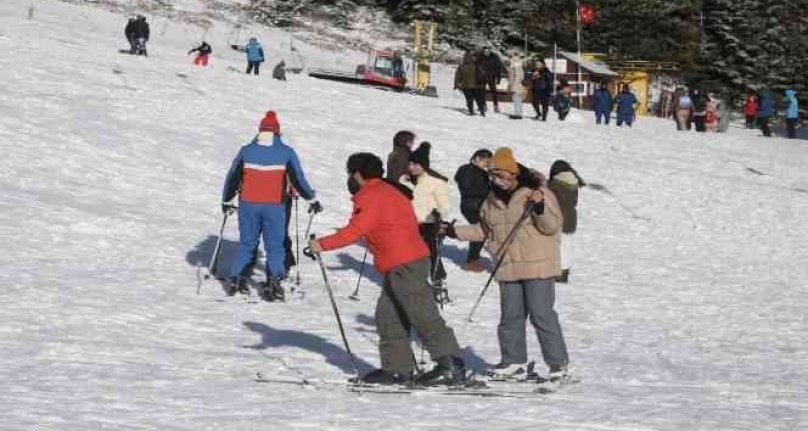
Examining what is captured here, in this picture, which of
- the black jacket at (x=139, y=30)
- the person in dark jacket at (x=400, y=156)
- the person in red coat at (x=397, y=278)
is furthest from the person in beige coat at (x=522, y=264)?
the black jacket at (x=139, y=30)

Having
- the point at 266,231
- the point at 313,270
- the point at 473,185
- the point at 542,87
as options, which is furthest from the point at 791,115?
the point at 266,231

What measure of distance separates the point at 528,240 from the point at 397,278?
940mm

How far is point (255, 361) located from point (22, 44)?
20979 millimetres

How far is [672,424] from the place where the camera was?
23.1 feet

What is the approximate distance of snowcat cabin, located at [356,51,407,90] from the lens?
1561 inches

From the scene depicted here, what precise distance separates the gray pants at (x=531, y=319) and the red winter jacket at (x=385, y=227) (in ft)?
2.56

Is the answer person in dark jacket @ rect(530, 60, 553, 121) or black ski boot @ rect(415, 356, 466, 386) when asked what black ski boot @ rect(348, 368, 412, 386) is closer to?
black ski boot @ rect(415, 356, 466, 386)

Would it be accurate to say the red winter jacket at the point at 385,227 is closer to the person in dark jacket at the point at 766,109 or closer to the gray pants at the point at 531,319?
the gray pants at the point at 531,319

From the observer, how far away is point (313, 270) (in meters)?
14.1

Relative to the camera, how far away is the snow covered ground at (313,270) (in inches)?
289

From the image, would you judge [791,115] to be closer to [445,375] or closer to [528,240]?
[528,240]

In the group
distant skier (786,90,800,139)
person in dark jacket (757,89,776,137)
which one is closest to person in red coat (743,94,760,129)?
distant skier (786,90,800,139)

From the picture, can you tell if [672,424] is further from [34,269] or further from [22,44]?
[22,44]

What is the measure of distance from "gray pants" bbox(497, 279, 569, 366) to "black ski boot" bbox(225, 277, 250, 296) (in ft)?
13.6
